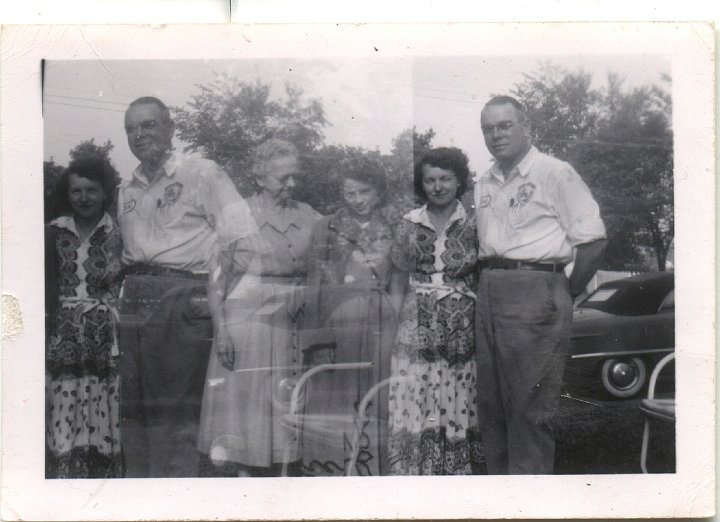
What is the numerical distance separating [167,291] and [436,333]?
0.90 meters

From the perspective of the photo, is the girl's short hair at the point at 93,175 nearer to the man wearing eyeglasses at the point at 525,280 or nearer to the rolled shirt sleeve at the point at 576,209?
the man wearing eyeglasses at the point at 525,280

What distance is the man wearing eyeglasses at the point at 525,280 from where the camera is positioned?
11.1 ft

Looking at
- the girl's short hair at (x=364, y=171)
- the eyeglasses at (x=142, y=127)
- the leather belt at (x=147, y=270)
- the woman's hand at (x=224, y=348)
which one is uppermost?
the eyeglasses at (x=142, y=127)

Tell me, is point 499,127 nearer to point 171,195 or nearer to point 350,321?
point 350,321

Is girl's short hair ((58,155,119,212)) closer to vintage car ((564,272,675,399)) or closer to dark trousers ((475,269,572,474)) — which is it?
dark trousers ((475,269,572,474))

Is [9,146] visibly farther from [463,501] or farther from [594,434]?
[594,434]

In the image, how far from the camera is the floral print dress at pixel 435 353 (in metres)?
3.38

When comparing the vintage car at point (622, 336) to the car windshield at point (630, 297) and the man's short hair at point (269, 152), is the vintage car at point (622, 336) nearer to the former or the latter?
the car windshield at point (630, 297)

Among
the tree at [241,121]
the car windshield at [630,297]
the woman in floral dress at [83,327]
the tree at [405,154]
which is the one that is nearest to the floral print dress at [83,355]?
the woman in floral dress at [83,327]

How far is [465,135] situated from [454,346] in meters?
0.70

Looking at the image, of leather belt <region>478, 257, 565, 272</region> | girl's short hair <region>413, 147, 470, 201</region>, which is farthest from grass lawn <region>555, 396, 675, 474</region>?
girl's short hair <region>413, 147, 470, 201</region>

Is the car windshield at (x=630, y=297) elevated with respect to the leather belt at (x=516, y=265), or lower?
lower

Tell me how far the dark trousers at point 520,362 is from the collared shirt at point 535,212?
0.27 ft

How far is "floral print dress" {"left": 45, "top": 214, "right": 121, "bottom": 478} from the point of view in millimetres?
3350
